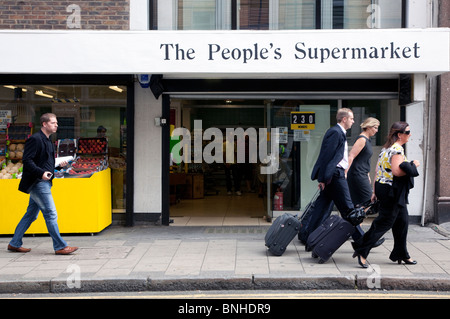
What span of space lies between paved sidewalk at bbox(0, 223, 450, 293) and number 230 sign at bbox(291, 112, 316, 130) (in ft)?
8.55

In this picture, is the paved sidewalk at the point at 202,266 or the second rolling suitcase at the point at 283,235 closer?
the paved sidewalk at the point at 202,266

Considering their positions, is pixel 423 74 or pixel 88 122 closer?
pixel 423 74

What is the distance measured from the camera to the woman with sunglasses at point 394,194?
5926 mm

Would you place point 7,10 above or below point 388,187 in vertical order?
above

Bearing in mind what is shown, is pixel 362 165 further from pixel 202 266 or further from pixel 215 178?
pixel 215 178

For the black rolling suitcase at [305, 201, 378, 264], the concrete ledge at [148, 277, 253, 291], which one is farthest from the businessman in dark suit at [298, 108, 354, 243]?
the concrete ledge at [148, 277, 253, 291]

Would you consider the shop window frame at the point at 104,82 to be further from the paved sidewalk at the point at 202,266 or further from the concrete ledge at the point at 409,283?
the concrete ledge at the point at 409,283

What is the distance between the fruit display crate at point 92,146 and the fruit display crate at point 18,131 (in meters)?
1.05

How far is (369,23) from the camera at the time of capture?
925 cm

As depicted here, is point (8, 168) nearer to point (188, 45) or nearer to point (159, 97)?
point (159, 97)

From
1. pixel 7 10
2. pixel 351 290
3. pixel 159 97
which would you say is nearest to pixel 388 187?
pixel 351 290

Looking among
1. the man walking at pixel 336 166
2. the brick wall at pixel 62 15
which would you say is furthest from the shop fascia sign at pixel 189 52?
the man walking at pixel 336 166

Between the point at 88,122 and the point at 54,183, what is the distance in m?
1.69

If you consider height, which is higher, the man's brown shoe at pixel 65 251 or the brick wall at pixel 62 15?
the brick wall at pixel 62 15
